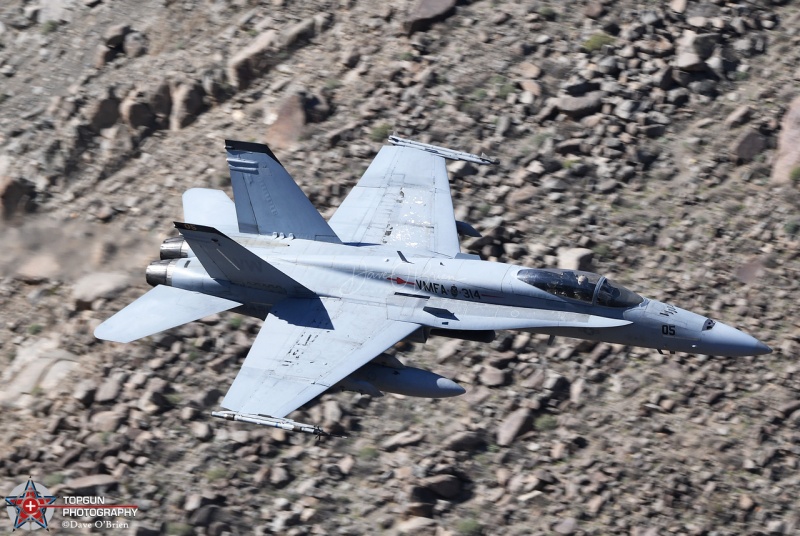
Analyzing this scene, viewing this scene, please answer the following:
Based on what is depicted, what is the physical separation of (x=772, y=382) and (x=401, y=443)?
26.5 ft

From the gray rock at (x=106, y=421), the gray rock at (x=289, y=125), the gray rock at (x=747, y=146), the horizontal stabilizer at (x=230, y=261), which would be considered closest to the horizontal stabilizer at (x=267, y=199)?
the horizontal stabilizer at (x=230, y=261)

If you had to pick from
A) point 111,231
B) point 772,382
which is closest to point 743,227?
point 772,382

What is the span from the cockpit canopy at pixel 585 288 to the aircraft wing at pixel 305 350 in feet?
9.52

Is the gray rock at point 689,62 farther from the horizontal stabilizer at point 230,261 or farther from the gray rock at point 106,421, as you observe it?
the gray rock at point 106,421

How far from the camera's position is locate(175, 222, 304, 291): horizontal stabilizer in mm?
22766

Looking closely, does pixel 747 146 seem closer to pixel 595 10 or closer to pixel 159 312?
pixel 595 10

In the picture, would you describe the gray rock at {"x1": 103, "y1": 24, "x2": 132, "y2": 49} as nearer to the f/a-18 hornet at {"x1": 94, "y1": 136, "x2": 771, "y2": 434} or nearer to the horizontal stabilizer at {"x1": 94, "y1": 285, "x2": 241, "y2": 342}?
the f/a-18 hornet at {"x1": 94, "y1": 136, "x2": 771, "y2": 434}

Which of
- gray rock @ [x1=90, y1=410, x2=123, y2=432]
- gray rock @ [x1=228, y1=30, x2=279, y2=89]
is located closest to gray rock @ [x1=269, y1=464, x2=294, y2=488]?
gray rock @ [x1=90, y1=410, x2=123, y2=432]

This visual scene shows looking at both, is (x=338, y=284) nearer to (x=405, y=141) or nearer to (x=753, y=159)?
(x=405, y=141)

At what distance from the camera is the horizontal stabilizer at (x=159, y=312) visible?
23270 mm

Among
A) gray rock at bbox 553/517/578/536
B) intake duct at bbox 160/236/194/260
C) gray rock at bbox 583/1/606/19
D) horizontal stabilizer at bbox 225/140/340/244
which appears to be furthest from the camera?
gray rock at bbox 583/1/606/19

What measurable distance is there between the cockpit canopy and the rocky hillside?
10.0ft

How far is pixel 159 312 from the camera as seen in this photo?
23.6m

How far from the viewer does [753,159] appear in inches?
1102
